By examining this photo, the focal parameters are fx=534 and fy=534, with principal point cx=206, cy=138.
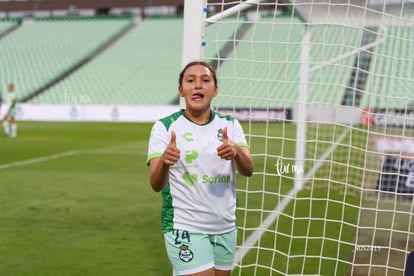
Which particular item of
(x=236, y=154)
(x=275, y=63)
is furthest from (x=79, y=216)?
(x=236, y=154)

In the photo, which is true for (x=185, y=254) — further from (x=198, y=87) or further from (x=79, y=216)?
(x=79, y=216)

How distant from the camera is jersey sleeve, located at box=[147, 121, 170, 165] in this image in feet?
9.68

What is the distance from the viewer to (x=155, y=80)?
32781 millimetres

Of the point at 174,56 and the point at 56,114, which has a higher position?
the point at 174,56

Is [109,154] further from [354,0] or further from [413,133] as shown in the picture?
[354,0]

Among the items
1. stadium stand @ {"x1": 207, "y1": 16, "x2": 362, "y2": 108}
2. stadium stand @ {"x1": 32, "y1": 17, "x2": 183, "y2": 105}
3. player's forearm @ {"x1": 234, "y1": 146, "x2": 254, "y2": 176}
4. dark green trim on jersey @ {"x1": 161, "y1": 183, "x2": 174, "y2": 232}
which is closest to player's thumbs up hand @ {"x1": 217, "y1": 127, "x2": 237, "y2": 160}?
player's forearm @ {"x1": 234, "y1": 146, "x2": 254, "y2": 176}

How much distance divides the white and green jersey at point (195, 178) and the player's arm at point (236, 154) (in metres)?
0.09

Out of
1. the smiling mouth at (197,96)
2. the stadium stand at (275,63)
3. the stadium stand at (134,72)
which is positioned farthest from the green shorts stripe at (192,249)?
the stadium stand at (134,72)

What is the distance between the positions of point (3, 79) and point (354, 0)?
32508 millimetres

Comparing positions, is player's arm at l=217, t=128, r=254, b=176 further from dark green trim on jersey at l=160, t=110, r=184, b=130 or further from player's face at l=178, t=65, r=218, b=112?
dark green trim on jersey at l=160, t=110, r=184, b=130

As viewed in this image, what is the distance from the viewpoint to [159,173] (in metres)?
2.84

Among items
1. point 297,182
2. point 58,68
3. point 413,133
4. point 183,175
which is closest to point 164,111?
point 58,68

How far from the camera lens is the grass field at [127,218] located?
5.12 m

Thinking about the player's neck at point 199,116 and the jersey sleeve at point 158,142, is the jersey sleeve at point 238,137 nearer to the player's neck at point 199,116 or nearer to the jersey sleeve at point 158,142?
the player's neck at point 199,116
